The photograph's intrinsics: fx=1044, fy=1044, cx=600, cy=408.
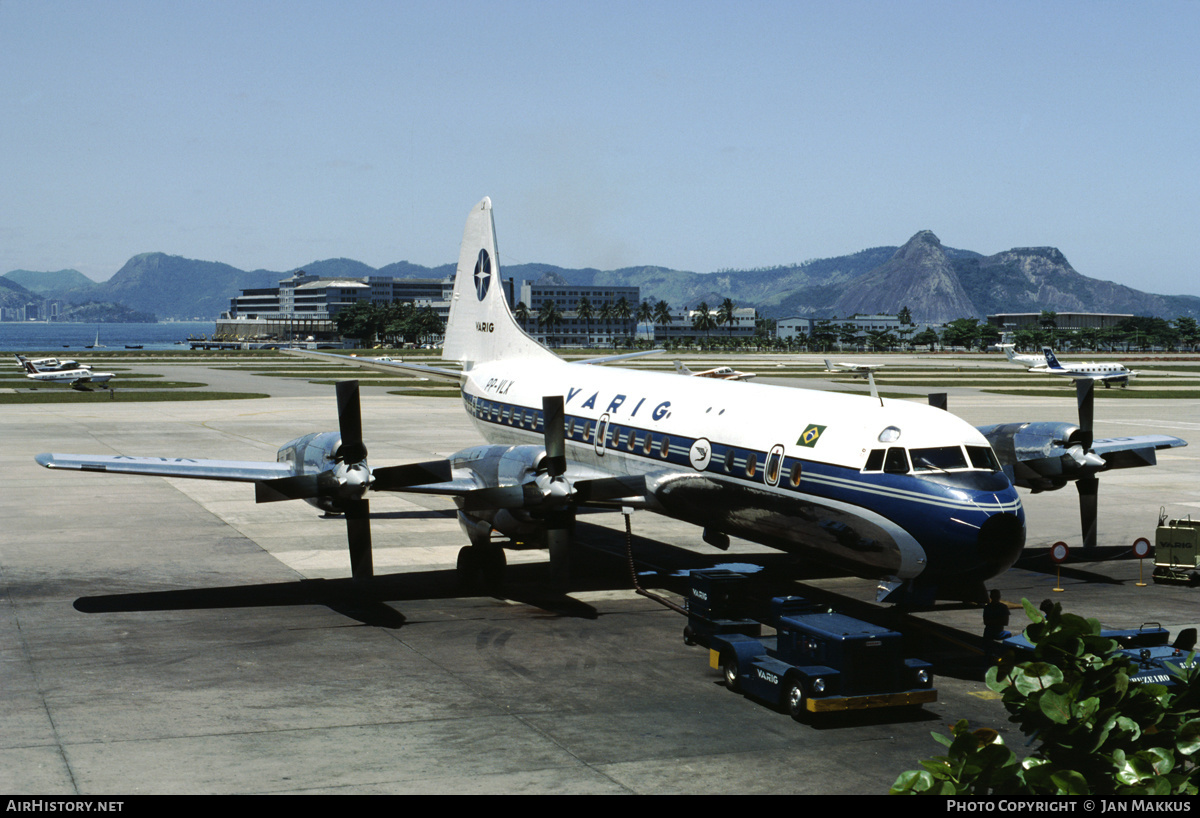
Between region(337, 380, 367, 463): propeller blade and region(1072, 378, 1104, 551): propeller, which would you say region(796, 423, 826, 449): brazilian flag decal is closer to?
region(337, 380, 367, 463): propeller blade

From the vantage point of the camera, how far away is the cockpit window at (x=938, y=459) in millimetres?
18047

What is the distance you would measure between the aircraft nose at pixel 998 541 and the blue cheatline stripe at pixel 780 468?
0.22 metres

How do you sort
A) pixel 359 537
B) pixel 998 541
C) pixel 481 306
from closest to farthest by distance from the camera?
pixel 998 541, pixel 359 537, pixel 481 306

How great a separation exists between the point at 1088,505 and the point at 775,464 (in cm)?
1063

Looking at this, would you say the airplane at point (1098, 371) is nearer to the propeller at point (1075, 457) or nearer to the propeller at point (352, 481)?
the propeller at point (1075, 457)

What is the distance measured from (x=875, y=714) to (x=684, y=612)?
248 inches

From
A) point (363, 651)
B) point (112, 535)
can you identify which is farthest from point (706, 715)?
point (112, 535)

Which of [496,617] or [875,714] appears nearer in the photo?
[875,714]

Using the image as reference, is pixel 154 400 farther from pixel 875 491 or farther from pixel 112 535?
pixel 875 491

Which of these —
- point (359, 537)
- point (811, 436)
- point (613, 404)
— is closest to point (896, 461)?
point (811, 436)

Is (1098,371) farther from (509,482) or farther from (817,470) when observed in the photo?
(509,482)

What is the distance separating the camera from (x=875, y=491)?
18109mm

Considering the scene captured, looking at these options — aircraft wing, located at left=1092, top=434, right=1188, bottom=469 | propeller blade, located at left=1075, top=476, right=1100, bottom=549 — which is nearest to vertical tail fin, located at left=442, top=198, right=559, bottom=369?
propeller blade, located at left=1075, top=476, right=1100, bottom=549

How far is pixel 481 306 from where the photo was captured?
36219 mm
